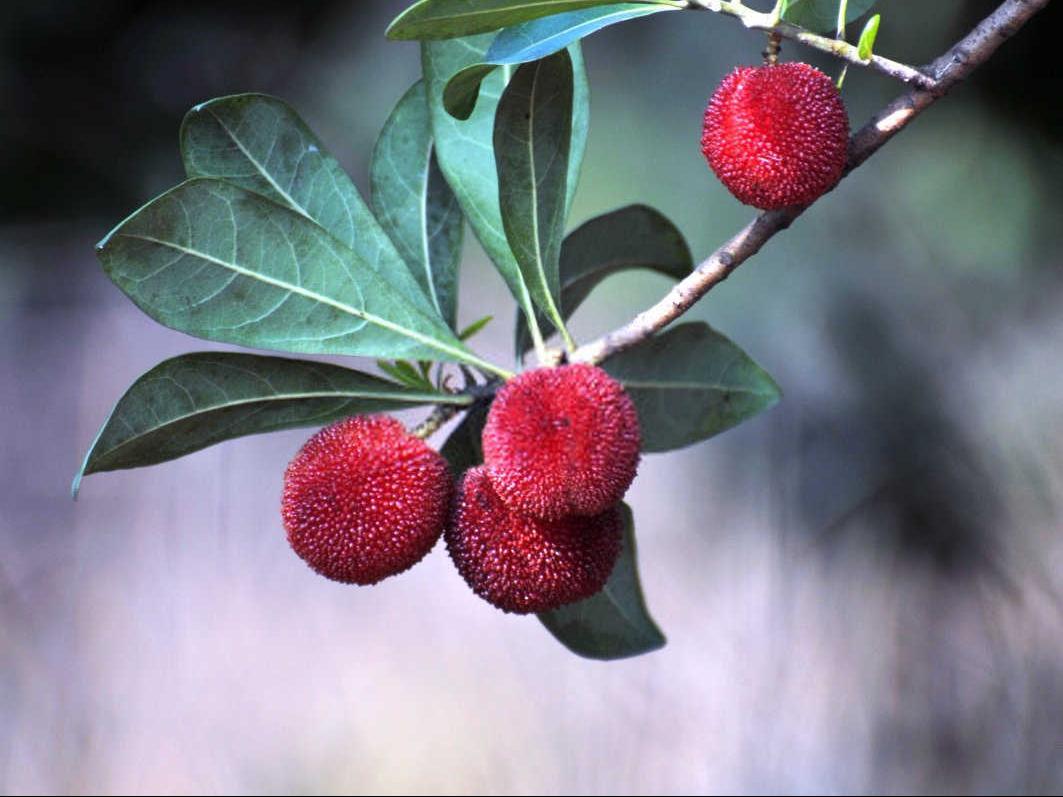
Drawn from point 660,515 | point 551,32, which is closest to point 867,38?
point 551,32

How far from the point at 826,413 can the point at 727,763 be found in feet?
1.57

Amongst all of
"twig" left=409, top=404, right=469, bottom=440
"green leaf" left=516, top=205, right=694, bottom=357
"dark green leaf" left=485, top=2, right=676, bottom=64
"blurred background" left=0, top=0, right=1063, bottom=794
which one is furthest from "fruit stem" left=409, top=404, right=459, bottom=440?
"blurred background" left=0, top=0, right=1063, bottom=794

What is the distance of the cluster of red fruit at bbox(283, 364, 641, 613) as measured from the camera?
0.56m

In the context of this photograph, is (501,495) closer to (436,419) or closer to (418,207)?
(436,419)

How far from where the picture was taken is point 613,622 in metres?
0.78

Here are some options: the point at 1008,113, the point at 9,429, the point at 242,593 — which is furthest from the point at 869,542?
the point at 9,429

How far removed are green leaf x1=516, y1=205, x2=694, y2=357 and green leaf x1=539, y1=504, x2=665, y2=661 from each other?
0.17 meters

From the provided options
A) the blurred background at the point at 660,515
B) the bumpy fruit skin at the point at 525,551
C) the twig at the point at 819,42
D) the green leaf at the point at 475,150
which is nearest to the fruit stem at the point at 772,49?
the twig at the point at 819,42

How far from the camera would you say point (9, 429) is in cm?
165

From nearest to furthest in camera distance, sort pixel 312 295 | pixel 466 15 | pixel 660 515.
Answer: pixel 466 15 → pixel 312 295 → pixel 660 515

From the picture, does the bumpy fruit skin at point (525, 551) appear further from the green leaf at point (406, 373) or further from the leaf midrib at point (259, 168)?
the leaf midrib at point (259, 168)

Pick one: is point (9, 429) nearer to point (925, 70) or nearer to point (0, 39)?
point (0, 39)

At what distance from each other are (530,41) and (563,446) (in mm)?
196

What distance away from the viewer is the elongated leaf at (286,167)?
2.22 ft
